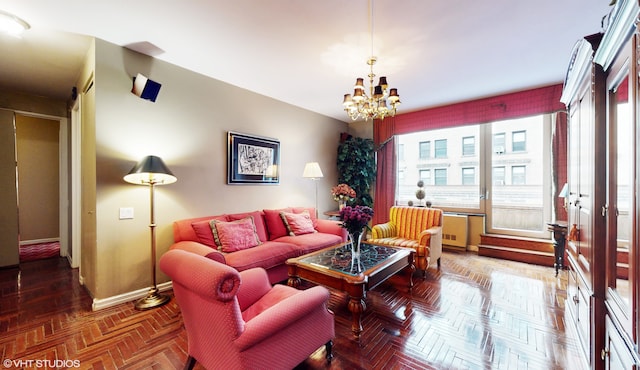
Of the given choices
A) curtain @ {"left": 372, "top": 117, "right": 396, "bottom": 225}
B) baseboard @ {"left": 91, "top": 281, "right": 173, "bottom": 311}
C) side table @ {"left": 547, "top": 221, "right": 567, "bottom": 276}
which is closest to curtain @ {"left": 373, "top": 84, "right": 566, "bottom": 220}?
curtain @ {"left": 372, "top": 117, "right": 396, "bottom": 225}

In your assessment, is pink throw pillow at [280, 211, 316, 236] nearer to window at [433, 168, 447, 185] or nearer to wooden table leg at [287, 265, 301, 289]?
wooden table leg at [287, 265, 301, 289]

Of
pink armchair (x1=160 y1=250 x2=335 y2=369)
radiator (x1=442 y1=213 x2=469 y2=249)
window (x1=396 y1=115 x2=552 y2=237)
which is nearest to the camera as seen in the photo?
pink armchair (x1=160 y1=250 x2=335 y2=369)

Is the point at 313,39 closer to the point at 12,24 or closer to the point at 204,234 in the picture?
the point at 204,234

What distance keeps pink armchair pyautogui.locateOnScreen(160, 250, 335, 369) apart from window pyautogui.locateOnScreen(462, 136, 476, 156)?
4461 millimetres

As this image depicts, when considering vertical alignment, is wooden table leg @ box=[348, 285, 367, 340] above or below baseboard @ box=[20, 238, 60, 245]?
above

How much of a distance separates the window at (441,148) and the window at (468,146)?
1.09 feet

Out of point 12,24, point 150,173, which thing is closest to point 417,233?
point 150,173

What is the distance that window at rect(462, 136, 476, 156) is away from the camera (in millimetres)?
4641

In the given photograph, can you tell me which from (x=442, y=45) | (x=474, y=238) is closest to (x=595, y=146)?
(x=442, y=45)

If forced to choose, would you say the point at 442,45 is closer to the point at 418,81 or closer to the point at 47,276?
the point at 418,81

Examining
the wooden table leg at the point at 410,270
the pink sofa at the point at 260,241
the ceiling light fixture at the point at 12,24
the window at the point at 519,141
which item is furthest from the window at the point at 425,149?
the ceiling light fixture at the point at 12,24

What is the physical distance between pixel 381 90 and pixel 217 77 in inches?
92.8

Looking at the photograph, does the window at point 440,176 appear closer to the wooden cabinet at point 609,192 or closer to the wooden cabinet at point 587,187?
the wooden cabinet at point 587,187

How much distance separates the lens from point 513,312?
235 centimetres
